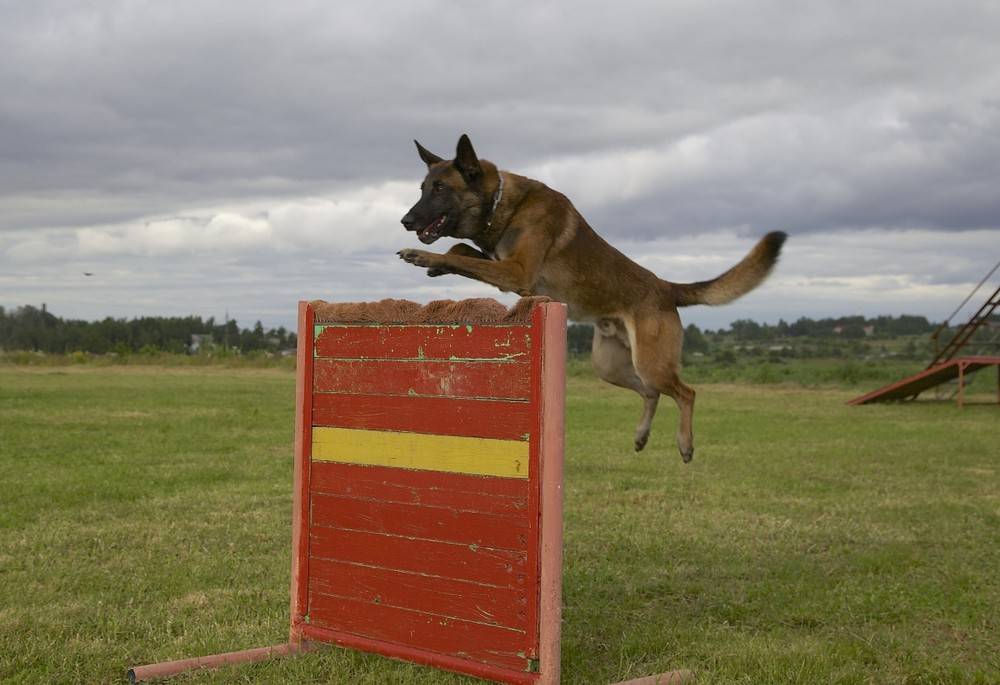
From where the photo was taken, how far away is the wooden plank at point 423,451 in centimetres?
431

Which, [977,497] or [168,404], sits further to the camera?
[168,404]

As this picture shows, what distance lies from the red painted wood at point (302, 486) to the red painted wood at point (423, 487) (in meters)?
0.08

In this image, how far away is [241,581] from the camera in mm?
6527

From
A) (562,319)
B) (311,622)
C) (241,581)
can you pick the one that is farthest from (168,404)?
(562,319)

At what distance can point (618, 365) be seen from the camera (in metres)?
5.77

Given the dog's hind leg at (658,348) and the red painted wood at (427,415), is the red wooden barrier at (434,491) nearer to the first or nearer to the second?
the red painted wood at (427,415)

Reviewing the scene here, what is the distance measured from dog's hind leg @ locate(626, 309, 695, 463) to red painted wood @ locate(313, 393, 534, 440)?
133 centimetres

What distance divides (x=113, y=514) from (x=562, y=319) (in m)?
6.29

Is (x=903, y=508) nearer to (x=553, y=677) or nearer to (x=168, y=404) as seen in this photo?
(x=553, y=677)

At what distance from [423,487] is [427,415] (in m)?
0.34

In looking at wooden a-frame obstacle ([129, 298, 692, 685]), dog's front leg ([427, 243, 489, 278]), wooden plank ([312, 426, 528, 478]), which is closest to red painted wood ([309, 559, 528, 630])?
wooden a-frame obstacle ([129, 298, 692, 685])

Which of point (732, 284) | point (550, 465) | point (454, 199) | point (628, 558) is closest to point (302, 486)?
point (550, 465)

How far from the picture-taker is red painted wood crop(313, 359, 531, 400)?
4.31m

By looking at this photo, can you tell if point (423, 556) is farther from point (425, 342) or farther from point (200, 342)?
point (200, 342)
